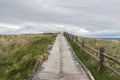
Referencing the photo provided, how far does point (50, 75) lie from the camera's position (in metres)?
13.5

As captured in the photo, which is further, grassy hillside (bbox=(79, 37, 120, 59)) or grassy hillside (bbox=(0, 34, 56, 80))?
grassy hillside (bbox=(79, 37, 120, 59))

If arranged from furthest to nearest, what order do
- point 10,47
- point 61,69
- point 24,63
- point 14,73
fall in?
point 10,47
point 24,63
point 14,73
point 61,69

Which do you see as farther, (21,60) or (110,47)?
(110,47)

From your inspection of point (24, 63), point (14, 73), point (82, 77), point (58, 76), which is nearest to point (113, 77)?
point (82, 77)

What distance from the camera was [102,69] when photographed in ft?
47.5

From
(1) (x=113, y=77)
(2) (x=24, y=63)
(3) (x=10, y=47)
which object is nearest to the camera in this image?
(1) (x=113, y=77)

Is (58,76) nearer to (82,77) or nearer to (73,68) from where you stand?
(82,77)

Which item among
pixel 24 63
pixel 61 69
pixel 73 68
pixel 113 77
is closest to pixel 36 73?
pixel 61 69

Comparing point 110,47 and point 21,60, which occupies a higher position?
point 110,47

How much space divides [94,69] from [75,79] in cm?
282

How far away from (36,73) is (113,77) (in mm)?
4130

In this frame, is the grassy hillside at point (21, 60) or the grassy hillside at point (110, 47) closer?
the grassy hillside at point (21, 60)

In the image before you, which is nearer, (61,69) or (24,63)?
(61,69)

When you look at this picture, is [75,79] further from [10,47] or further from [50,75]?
[10,47]
